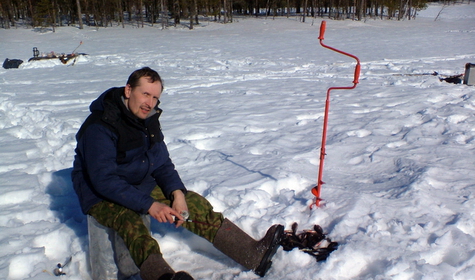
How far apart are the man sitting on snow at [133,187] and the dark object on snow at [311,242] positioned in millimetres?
217

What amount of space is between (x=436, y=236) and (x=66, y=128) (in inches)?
195

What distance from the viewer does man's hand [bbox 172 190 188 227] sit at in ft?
8.16

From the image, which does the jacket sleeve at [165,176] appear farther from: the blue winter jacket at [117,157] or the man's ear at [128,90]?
the man's ear at [128,90]

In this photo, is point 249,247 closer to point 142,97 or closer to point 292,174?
point 142,97

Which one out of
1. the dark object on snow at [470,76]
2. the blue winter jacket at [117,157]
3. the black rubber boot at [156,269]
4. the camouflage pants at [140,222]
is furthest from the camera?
the dark object on snow at [470,76]

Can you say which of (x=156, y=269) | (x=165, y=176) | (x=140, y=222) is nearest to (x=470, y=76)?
(x=165, y=176)

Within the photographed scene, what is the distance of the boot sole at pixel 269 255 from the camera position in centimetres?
247

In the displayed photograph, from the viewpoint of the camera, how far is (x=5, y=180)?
13.0 feet

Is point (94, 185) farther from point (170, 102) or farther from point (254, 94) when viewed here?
point (254, 94)

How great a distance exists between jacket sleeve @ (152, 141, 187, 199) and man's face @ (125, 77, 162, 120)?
13.4 inches

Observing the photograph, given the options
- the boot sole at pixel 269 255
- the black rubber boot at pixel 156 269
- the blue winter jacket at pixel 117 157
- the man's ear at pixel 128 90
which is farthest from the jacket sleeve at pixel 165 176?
the boot sole at pixel 269 255

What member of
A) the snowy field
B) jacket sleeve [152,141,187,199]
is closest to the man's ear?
jacket sleeve [152,141,187,199]

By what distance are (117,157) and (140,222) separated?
444 mm

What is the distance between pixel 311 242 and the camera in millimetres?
2742
